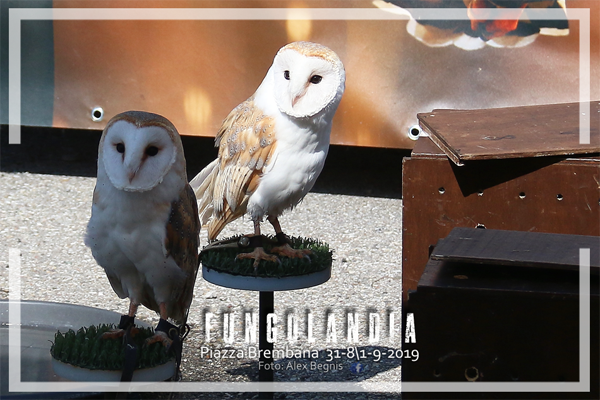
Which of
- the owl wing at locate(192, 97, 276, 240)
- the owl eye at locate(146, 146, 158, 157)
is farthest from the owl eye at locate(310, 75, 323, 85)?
the owl eye at locate(146, 146, 158, 157)

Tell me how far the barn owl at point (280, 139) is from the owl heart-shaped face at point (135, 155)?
0.59 m

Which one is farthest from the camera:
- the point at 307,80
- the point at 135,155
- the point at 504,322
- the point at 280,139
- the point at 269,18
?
the point at 269,18

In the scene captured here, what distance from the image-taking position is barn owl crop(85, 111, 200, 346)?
1816 mm

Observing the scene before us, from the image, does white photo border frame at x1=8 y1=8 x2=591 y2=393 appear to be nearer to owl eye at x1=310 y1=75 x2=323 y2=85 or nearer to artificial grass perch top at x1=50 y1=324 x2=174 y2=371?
artificial grass perch top at x1=50 y1=324 x2=174 y2=371

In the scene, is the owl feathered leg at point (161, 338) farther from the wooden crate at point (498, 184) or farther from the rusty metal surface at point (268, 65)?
the rusty metal surface at point (268, 65)

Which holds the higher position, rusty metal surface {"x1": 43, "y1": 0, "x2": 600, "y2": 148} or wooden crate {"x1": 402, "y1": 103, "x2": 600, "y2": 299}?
rusty metal surface {"x1": 43, "y1": 0, "x2": 600, "y2": 148}

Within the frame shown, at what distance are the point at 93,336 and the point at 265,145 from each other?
2.82ft

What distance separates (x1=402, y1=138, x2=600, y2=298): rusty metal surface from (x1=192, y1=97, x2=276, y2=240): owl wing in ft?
1.68

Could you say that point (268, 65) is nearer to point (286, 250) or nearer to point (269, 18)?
point (269, 18)

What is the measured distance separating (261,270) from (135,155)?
2.31 ft

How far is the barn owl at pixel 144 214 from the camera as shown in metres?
1.82

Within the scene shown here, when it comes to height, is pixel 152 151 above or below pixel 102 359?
above

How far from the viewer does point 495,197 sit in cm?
243

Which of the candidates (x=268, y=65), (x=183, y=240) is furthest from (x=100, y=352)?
(x=268, y=65)
